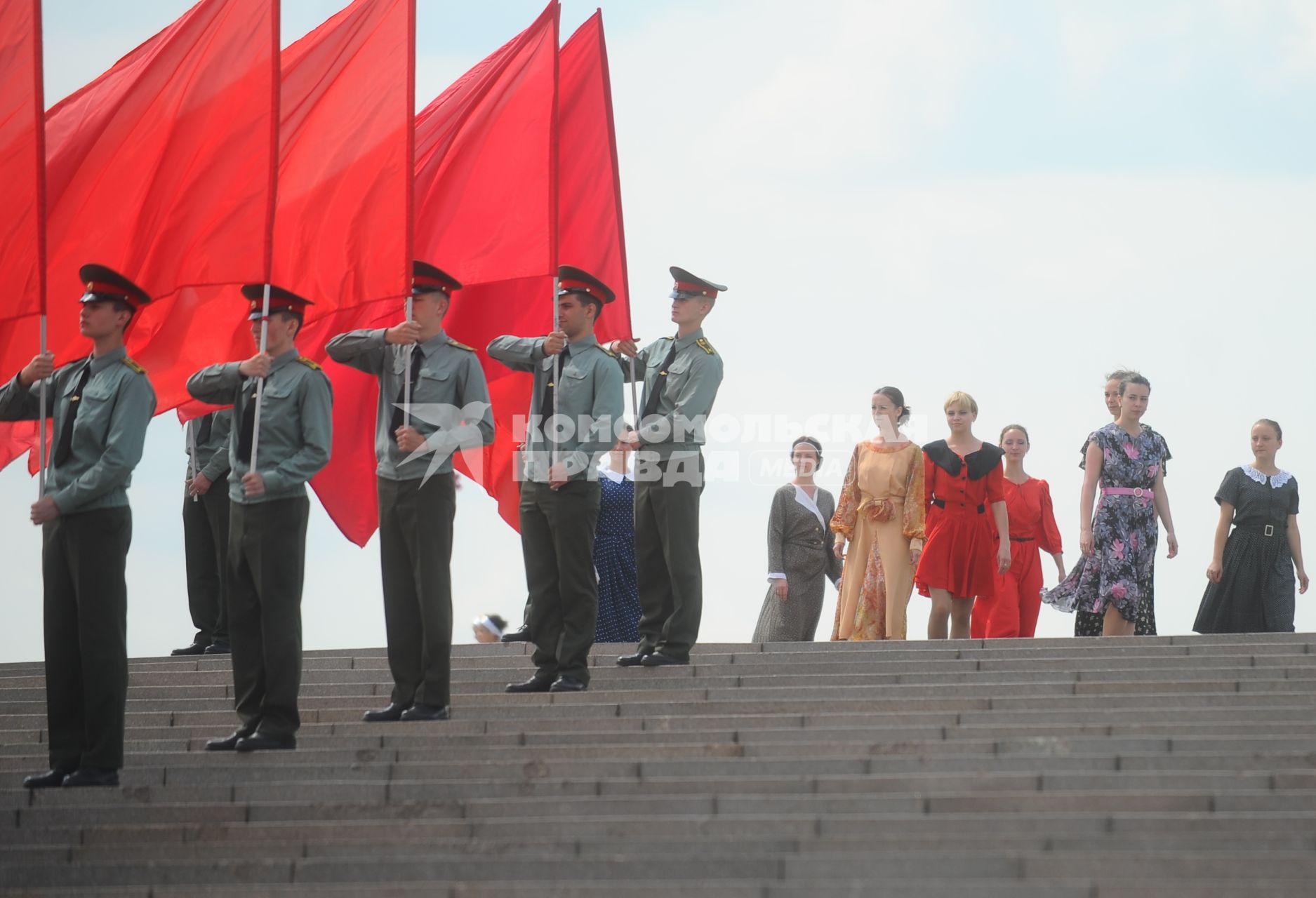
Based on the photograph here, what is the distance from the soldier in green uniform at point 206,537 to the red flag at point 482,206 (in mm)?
697

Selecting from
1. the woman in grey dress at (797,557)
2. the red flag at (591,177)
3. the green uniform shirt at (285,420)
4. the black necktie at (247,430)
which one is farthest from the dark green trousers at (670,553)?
the woman in grey dress at (797,557)

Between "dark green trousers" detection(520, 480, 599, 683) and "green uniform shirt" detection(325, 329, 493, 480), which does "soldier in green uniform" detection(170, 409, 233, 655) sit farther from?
"dark green trousers" detection(520, 480, 599, 683)

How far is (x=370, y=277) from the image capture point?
8.93 metres

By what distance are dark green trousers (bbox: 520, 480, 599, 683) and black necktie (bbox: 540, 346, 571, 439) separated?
0.36 m

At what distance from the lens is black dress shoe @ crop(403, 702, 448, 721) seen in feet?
27.3

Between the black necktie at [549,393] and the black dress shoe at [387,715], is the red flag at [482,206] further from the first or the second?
the black dress shoe at [387,715]

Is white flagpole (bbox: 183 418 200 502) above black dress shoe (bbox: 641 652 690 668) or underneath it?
above

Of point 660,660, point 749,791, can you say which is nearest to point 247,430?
point 660,660

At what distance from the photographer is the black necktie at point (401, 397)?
28.0ft

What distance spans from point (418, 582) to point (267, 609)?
0.79m

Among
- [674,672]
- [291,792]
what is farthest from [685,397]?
[291,792]

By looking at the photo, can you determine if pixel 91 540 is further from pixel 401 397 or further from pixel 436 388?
pixel 436 388

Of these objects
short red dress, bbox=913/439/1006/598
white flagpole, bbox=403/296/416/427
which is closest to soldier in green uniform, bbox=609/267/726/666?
white flagpole, bbox=403/296/416/427

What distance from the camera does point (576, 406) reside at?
29.5 ft
